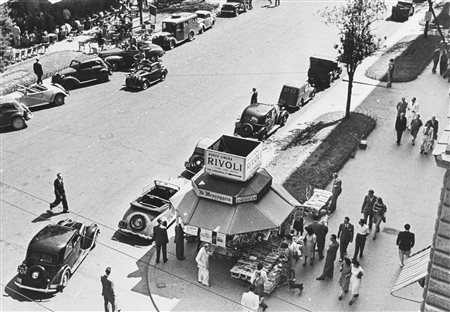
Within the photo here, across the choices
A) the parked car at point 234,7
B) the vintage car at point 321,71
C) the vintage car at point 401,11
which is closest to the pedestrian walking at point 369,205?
the vintage car at point 321,71

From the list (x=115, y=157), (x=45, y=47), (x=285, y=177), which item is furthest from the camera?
(x=45, y=47)

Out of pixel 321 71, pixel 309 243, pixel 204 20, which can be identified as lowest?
pixel 309 243

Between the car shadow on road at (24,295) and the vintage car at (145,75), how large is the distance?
679 inches

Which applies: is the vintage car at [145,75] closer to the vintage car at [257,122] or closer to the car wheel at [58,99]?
the car wheel at [58,99]

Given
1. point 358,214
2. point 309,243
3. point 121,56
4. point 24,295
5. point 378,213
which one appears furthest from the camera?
point 121,56

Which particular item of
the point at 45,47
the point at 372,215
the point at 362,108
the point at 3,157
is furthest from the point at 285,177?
the point at 45,47

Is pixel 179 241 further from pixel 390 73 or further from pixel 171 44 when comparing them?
pixel 171 44

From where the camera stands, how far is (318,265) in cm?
2036

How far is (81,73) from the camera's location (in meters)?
35.3

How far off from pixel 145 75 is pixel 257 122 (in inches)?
357

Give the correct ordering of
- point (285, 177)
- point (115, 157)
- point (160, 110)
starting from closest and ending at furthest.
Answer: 1. point (285, 177)
2. point (115, 157)
3. point (160, 110)

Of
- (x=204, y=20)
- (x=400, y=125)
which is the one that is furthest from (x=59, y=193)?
(x=204, y=20)

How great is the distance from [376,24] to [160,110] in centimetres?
2218

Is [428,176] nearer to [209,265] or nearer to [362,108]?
[362,108]
